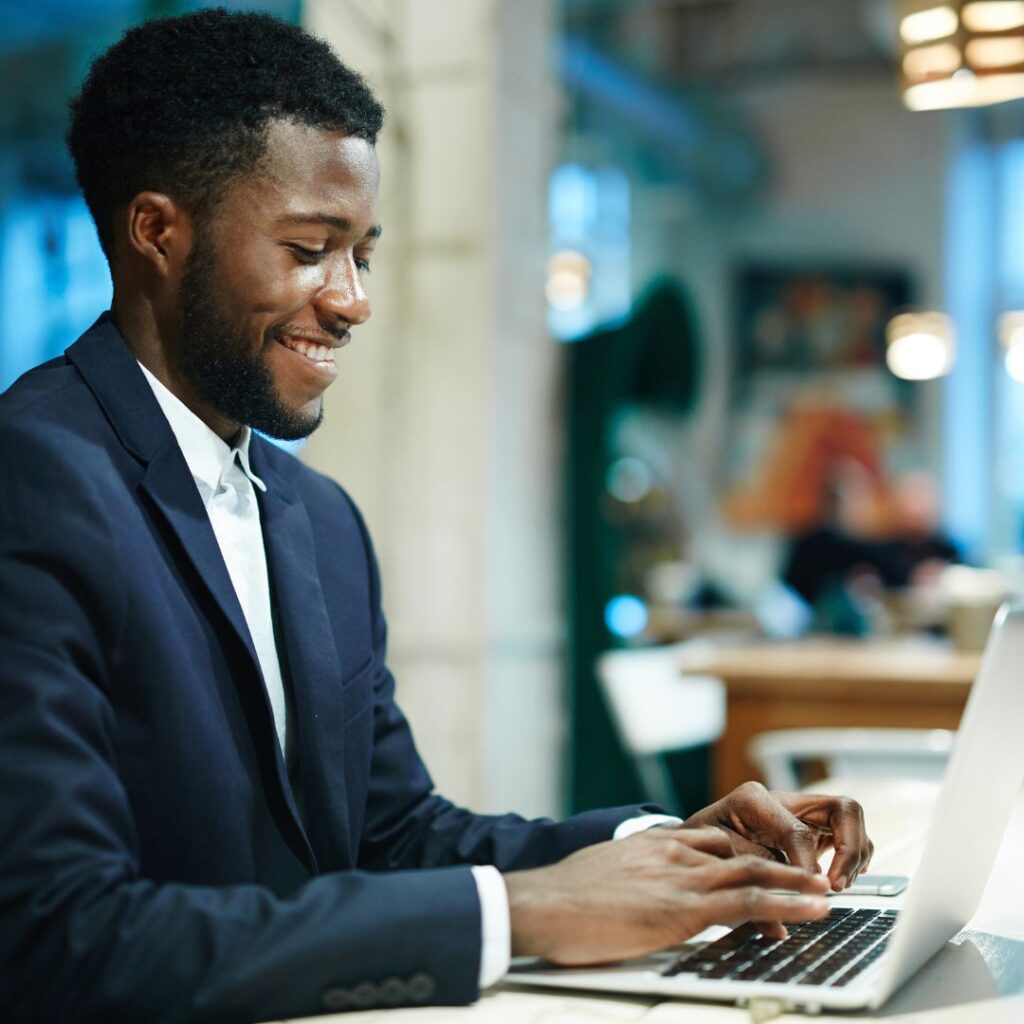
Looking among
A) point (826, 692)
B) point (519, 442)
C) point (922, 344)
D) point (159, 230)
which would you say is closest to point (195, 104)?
point (159, 230)

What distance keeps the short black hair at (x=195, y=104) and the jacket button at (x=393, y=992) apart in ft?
2.34

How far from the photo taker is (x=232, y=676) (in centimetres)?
125

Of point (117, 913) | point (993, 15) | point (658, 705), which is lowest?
point (658, 705)

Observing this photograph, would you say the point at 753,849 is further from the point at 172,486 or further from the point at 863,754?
the point at 863,754

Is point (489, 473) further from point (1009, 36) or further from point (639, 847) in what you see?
point (639, 847)

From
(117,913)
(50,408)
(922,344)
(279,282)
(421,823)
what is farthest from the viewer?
(922,344)

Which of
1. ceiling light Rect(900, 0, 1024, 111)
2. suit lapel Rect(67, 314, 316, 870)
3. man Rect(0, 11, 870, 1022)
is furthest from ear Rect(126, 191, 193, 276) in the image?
ceiling light Rect(900, 0, 1024, 111)

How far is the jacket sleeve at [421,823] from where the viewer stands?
57.5 inches

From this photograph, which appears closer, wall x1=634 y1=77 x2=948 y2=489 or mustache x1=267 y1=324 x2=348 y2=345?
mustache x1=267 y1=324 x2=348 y2=345

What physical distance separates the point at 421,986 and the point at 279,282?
651 mm

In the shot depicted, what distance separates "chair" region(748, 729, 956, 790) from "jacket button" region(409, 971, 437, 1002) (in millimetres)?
2230

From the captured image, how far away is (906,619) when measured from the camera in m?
7.36

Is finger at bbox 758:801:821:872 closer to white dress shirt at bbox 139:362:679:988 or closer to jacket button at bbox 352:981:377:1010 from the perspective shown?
white dress shirt at bbox 139:362:679:988

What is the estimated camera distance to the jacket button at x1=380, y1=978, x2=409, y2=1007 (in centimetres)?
100
